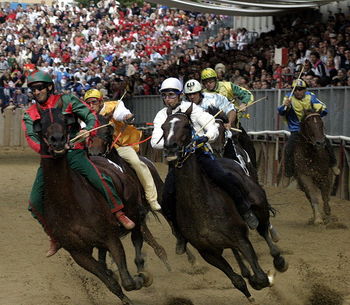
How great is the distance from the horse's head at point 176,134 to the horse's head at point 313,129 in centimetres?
564

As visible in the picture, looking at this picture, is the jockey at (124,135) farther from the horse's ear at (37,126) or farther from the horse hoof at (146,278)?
the horse's ear at (37,126)

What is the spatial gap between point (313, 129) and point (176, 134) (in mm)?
6066

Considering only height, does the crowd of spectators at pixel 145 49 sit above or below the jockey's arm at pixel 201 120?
above

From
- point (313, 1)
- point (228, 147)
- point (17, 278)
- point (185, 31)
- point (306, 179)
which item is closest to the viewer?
point (17, 278)

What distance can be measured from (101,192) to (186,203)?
0.87 metres

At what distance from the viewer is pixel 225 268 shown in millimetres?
7984

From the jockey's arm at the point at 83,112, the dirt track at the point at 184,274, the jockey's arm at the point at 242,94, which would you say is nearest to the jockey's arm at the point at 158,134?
the jockey's arm at the point at 83,112

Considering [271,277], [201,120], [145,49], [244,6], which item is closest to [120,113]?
[201,120]

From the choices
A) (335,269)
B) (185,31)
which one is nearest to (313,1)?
(185,31)

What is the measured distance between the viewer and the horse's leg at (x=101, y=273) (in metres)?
7.65

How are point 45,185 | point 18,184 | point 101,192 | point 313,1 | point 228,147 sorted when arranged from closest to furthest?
point 45,185
point 101,192
point 228,147
point 18,184
point 313,1

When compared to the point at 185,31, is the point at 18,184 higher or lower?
lower

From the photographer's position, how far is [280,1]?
2367cm

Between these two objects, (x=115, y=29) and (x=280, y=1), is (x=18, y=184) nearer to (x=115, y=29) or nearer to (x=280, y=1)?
(x=280, y=1)
